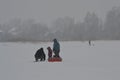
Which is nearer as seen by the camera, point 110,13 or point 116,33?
point 116,33

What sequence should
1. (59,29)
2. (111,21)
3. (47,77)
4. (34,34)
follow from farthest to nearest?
(59,29)
(34,34)
(111,21)
(47,77)

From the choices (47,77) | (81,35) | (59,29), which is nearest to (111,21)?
(81,35)

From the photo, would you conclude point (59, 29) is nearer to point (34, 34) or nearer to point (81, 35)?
point (34, 34)

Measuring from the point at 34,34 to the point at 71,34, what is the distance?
17.8m

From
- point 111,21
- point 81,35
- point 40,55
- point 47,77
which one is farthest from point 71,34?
point 47,77

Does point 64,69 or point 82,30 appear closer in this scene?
point 64,69

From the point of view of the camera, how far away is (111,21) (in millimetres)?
111500

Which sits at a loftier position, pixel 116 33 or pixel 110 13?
pixel 110 13

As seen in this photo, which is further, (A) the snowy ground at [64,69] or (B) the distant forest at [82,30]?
(B) the distant forest at [82,30]

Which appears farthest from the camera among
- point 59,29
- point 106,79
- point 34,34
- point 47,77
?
point 59,29

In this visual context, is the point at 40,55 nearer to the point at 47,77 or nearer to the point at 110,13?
the point at 47,77

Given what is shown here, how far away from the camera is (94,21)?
385 ft

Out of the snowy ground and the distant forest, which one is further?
the distant forest

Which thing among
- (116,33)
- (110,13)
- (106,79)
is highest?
(110,13)
